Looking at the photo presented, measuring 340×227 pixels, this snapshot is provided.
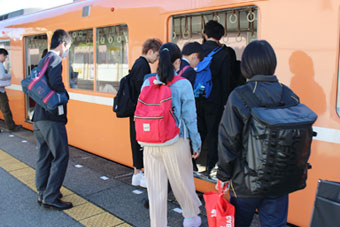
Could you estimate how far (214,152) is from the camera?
3.58m

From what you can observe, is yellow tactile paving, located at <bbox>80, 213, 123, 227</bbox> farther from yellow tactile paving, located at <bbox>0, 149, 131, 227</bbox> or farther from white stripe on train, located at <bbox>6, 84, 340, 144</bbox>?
white stripe on train, located at <bbox>6, 84, 340, 144</bbox>

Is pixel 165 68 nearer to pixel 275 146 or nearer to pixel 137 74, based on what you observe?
pixel 137 74

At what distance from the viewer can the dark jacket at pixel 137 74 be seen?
3.35m

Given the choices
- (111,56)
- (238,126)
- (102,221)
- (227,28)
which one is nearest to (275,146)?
(238,126)

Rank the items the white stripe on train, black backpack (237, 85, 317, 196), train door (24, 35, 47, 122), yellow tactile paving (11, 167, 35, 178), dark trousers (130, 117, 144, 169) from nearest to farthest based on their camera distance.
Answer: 1. black backpack (237, 85, 317, 196)
2. the white stripe on train
3. dark trousers (130, 117, 144, 169)
4. yellow tactile paving (11, 167, 35, 178)
5. train door (24, 35, 47, 122)

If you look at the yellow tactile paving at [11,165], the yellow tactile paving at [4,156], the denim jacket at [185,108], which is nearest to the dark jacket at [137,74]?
the denim jacket at [185,108]

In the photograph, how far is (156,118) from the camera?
2.42 metres

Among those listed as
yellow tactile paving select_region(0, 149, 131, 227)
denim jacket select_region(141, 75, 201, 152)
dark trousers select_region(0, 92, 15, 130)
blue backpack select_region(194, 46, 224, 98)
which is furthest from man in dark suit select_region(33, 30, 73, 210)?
dark trousers select_region(0, 92, 15, 130)

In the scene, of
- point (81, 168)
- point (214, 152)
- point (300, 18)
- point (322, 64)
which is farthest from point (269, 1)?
point (81, 168)

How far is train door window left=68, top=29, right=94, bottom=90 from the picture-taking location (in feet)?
17.1

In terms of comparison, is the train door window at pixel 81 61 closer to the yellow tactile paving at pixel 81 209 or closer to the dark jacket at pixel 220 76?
the yellow tactile paving at pixel 81 209

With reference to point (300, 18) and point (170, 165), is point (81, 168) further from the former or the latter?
point (300, 18)

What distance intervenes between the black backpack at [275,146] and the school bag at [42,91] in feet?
6.55

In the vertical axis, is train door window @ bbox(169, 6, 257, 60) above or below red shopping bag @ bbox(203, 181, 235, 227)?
above
